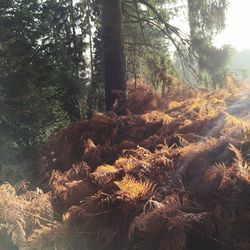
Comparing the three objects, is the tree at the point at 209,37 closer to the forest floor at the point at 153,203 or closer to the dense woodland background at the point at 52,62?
the dense woodland background at the point at 52,62

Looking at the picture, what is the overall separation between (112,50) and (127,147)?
317cm

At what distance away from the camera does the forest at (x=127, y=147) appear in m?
2.66

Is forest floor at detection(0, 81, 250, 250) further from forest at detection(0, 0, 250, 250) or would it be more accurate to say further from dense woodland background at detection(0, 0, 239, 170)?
dense woodland background at detection(0, 0, 239, 170)

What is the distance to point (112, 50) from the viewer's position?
294 inches

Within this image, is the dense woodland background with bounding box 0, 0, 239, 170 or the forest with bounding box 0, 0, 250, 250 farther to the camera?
the dense woodland background with bounding box 0, 0, 239, 170

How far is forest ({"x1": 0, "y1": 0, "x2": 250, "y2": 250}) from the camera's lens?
2658mm

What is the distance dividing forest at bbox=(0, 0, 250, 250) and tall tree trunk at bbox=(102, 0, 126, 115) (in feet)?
0.06

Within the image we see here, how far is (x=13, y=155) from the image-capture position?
6.41 metres

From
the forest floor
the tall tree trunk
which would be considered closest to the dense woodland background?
the tall tree trunk

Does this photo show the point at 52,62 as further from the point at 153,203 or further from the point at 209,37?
the point at 153,203

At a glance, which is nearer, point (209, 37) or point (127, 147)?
point (127, 147)

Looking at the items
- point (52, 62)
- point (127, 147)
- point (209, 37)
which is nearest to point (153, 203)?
point (127, 147)

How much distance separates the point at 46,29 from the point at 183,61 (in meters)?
3.11

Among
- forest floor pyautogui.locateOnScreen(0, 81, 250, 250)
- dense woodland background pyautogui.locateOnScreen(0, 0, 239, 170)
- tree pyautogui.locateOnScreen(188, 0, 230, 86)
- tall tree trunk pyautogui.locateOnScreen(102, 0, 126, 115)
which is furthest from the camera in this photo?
tree pyautogui.locateOnScreen(188, 0, 230, 86)
